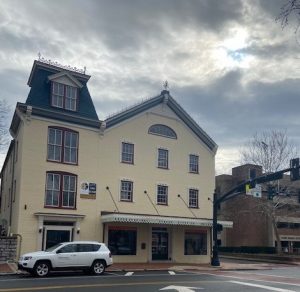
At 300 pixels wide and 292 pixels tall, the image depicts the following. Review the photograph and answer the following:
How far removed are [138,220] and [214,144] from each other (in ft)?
37.0

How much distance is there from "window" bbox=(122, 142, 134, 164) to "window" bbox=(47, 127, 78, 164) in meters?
3.94

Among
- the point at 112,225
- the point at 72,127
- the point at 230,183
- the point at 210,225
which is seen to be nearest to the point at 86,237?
the point at 112,225

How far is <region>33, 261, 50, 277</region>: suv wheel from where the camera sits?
21.4 metres

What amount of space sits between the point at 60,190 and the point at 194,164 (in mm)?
12176

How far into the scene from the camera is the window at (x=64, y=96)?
31.5 m

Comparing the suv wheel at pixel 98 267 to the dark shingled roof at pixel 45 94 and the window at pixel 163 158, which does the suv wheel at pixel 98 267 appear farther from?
the window at pixel 163 158

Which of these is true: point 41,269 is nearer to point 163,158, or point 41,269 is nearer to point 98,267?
point 98,267

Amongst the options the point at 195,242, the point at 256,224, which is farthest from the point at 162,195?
the point at 256,224

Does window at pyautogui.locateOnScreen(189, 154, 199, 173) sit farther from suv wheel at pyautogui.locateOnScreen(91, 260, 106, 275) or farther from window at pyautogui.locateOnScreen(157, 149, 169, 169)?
suv wheel at pyautogui.locateOnScreen(91, 260, 106, 275)

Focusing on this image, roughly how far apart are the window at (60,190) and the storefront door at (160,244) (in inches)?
283

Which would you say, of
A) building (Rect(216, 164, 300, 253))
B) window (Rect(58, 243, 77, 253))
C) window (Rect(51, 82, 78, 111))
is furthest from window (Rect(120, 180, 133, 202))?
building (Rect(216, 164, 300, 253))

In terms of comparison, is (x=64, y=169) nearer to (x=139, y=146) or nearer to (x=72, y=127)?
(x=72, y=127)

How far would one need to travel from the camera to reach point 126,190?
33.4 metres

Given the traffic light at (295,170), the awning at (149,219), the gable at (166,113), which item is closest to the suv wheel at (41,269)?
the awning at (149,219)
